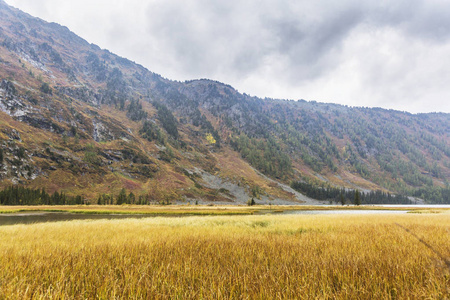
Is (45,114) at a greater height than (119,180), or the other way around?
(45,114)

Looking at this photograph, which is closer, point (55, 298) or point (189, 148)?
point (55, 298)

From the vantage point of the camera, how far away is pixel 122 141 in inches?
5172

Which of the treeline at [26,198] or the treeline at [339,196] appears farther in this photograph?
the treeline at [339,196]

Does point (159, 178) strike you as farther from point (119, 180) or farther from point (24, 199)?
point (24, 199)

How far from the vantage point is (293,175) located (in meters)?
195

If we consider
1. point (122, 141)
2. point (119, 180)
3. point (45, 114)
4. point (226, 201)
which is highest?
point (45, 114)

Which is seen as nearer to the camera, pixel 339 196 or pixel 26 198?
pixel 26 198

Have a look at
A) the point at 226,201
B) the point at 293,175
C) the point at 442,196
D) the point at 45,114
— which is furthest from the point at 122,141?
the point at 442,196

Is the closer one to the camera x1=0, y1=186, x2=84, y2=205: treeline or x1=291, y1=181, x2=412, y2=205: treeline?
x1=0, y1=186, x2=84, y2=205: treeline

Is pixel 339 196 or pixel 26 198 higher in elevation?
pixel 339 196

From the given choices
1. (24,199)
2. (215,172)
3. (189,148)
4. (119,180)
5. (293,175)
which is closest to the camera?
(24,199)

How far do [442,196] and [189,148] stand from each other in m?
261

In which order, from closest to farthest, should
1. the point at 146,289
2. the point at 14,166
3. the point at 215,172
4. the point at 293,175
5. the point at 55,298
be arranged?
the point at 55,298 → the point at 146,289 → the point at 14,166 → the point at 215,172 → the point at 293,175

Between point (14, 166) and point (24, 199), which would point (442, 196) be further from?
point (14, 166)
